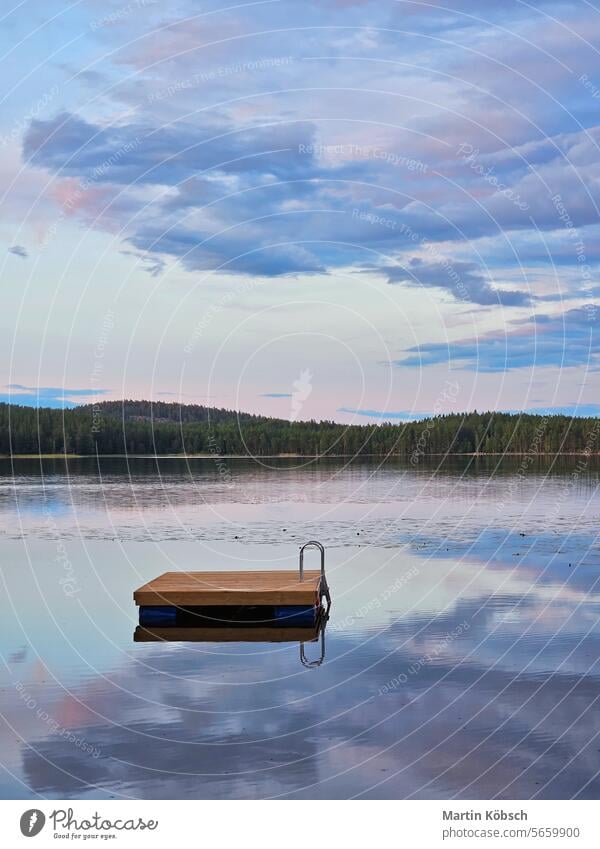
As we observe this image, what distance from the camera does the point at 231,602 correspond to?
1017 inches

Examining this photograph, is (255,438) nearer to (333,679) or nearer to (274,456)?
(274,456)

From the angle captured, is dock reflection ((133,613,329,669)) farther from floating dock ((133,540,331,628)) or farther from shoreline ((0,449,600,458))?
shoreline ((0,449,600,458))

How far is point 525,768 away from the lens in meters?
14.7

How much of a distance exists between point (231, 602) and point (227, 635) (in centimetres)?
91

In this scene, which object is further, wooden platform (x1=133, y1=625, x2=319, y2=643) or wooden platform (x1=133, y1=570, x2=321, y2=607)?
wooden platform (x1=133, y1=570, x2=321, y2=607)

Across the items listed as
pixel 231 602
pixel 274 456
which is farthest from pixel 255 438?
pixel 231 602

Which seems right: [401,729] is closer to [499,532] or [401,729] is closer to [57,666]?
[57,666]

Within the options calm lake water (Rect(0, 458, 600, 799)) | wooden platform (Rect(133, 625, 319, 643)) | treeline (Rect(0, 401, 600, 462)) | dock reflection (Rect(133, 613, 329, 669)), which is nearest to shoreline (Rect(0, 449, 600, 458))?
treeline (Rect(0, 401, 600, 462))

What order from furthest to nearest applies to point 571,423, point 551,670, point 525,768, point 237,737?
point 571,423 < point 551,670 < point 237,737 < point 525,768

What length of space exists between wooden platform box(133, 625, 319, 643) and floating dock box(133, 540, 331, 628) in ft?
1.47

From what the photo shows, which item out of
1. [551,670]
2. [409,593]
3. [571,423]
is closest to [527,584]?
[409,593]

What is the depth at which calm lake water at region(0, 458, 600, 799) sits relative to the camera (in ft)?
47.9

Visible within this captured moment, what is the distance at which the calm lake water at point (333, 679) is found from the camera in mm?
14602
